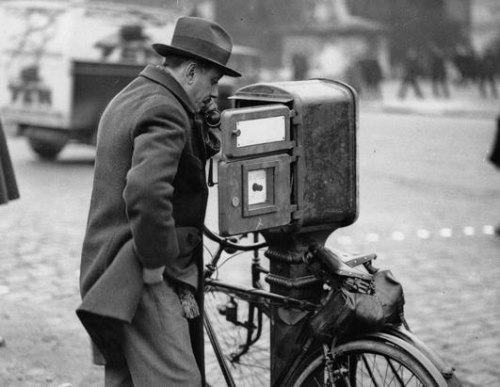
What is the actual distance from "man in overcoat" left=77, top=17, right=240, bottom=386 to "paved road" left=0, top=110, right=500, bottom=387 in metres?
1.72

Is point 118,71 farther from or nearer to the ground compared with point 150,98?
nearer to the ground

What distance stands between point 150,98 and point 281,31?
1143 inches

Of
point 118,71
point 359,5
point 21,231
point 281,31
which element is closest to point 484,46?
point 359,5

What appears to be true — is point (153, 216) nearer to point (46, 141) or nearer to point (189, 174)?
point (189, 174)

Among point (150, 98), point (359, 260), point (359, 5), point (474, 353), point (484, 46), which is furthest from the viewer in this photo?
point (359, 5)

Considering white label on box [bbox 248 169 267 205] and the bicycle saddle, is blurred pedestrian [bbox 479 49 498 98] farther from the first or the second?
white label on box [bbox 248 169 267 205]

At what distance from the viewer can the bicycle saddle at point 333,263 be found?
3.38 metres

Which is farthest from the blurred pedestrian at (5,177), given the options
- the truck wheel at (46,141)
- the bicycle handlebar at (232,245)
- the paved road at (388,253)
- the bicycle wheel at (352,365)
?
the truck wheel at (46,141)

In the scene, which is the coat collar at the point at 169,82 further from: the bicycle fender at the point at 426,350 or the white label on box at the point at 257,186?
the bicycle fender at the point at 426,350

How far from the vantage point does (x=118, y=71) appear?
51.9ft

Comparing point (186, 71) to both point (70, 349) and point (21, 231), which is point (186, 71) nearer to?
point (70, 349)

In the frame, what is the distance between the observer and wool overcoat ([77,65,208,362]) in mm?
3027

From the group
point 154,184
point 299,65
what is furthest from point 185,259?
point 299,65

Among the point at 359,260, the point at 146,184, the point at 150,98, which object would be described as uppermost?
the point at 150,98
